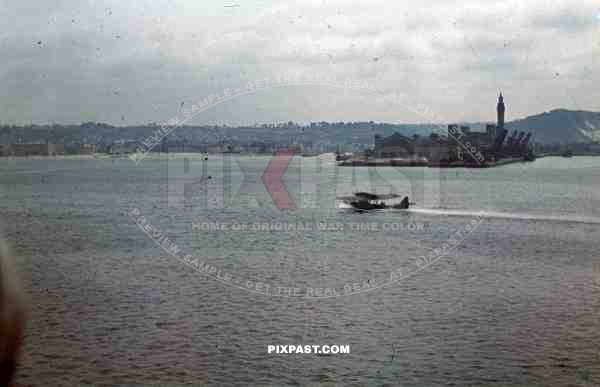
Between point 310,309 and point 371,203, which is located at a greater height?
point 371,203

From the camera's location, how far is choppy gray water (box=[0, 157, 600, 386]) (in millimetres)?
8797

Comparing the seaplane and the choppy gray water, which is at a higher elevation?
the seaplane


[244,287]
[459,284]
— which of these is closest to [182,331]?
[244,287]

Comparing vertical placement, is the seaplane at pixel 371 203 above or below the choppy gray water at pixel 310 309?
above

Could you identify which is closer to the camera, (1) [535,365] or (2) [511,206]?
(1) [535,365]

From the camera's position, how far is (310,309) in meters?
11.8

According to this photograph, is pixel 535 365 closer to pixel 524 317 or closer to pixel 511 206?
pixel 524 317

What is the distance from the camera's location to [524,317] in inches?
456

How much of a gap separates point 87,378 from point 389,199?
24.5 meters

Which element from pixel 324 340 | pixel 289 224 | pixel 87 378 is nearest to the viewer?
pixel 87 378

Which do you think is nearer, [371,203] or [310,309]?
[310,309]

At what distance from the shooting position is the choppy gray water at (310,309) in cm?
880

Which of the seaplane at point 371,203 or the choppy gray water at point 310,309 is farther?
the seaplane at point 371,203

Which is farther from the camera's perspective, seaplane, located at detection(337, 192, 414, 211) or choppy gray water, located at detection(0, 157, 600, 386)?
seaplane, located at detection(337, 192, 414, 211)
